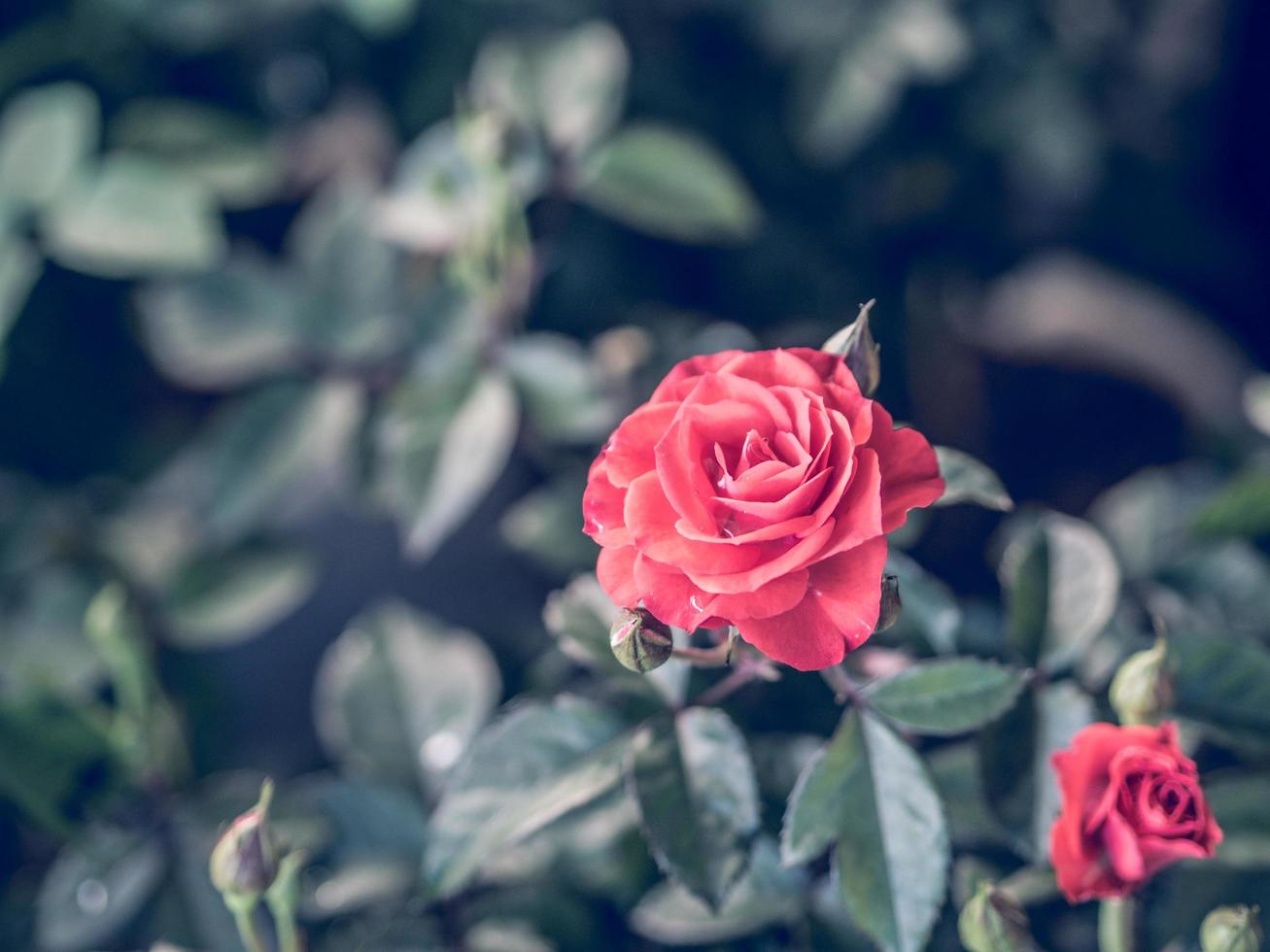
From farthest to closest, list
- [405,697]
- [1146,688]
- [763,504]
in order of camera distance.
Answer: [405,697] → [1146,688] → [763,504]

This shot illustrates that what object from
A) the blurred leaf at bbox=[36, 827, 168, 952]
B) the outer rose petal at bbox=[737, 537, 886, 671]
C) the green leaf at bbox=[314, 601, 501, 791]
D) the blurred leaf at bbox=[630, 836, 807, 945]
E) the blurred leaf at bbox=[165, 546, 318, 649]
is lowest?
the blurred leaf at bbox=[36, 827, 168, 952]

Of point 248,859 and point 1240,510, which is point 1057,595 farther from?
point 248,859

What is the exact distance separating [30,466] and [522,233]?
629mm

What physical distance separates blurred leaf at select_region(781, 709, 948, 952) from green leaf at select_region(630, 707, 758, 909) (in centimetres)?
3

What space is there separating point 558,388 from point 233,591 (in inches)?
14.0

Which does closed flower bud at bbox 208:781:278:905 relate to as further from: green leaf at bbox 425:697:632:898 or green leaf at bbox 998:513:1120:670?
green leaf at bbox 998:513:1120:670

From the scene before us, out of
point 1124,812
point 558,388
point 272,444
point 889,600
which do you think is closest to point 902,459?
point 889,600

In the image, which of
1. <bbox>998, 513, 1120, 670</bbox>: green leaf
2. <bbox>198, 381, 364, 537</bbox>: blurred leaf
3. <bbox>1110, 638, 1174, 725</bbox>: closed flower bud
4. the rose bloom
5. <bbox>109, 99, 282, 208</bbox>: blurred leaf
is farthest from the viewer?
<bbox>109, 99, 282, 208</bbox>: blurred leaf

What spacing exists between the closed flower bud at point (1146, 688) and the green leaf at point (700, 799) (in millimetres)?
190

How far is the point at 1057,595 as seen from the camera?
623 mm

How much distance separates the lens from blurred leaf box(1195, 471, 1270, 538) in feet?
2.27

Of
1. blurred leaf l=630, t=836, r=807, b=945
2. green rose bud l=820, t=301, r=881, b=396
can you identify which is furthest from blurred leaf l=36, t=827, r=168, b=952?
green rose bud l=820, t=301, r=881, b=396

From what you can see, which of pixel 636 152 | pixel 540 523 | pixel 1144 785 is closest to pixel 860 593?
pixel 1144 785

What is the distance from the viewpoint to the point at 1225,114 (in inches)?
58.6
